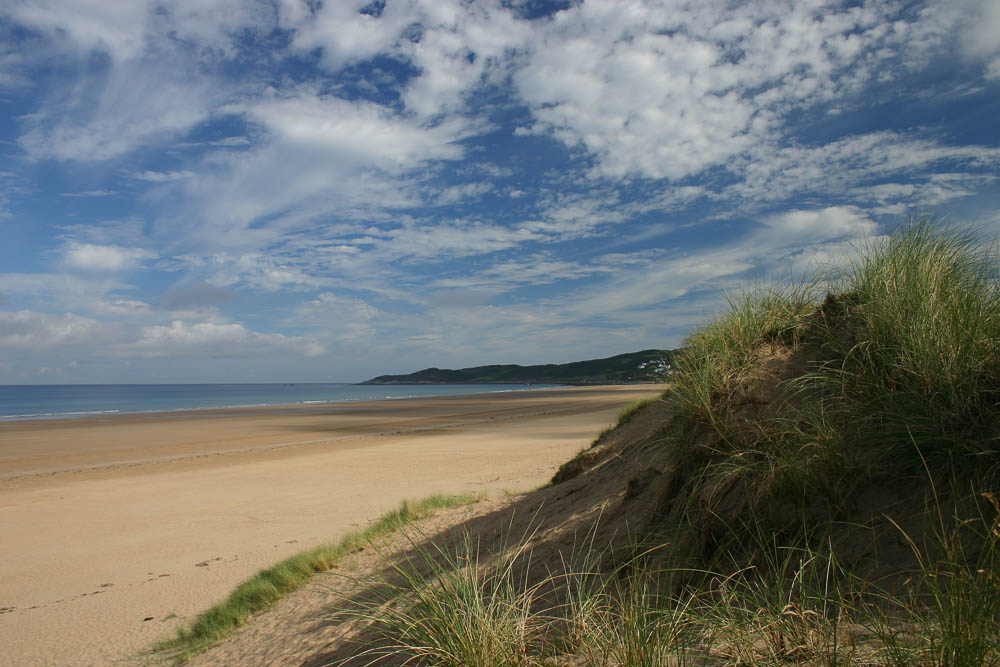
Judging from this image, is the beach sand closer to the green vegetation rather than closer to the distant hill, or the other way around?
the green vegetation

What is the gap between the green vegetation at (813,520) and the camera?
2.38 m

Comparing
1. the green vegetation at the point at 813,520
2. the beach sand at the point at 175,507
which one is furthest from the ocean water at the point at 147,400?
the green vegetation at the point at 813,520

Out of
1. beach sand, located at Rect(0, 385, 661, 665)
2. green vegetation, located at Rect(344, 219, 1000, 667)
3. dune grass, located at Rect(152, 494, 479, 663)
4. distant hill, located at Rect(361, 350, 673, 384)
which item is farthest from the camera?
distant hill, located at Rect(361, 350, 673, 384)

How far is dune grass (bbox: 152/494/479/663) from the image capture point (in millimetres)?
4830

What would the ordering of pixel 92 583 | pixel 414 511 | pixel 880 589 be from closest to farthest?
1. pixel 880 589
2. pixel 92 583
3. pixel 414 511

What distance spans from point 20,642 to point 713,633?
6066 mm

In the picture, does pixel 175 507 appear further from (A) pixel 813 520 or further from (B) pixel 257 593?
(A) pixel 813 520

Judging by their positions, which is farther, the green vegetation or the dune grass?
the dune grass

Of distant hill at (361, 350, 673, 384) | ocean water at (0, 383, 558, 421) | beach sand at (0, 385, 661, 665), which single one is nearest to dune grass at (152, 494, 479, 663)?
beach sand at (0, 385, 661, 665)

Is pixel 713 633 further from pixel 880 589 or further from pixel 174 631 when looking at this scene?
pixel 174 631

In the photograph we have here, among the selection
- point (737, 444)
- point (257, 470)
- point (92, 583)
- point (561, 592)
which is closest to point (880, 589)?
point (737, 444)

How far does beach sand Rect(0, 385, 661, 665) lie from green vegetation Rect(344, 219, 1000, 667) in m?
3.90

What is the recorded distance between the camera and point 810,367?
14.3 ft

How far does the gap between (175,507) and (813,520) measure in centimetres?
1136
